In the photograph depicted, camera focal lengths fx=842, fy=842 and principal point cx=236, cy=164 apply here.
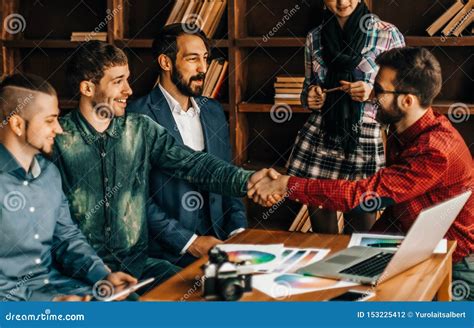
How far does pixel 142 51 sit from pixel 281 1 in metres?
0.78


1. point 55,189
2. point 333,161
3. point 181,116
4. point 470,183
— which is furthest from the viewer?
point 333,161

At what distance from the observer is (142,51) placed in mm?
4410

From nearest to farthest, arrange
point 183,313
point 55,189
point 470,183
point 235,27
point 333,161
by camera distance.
Result: point 183,313 → point 55,189 → point 470,183 → point 333,161 → point 235,27

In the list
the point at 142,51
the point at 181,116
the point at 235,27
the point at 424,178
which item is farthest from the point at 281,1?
the point at 424,178

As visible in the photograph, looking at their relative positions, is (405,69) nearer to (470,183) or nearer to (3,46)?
(470,183)

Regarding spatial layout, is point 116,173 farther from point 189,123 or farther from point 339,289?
point 339,289

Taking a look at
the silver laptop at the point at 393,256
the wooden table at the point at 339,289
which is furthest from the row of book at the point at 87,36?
the silver laptop at the point at 393,256

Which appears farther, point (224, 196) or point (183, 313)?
point (224, 196)

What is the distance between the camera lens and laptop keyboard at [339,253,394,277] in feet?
7.50

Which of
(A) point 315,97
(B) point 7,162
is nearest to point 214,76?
(A) point 315,97

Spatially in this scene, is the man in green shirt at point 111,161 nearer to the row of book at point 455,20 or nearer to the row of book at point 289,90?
the row of book at point 289,90

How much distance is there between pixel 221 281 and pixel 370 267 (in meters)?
0.49

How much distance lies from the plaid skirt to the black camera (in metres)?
1.78

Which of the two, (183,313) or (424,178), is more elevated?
(424,178)
